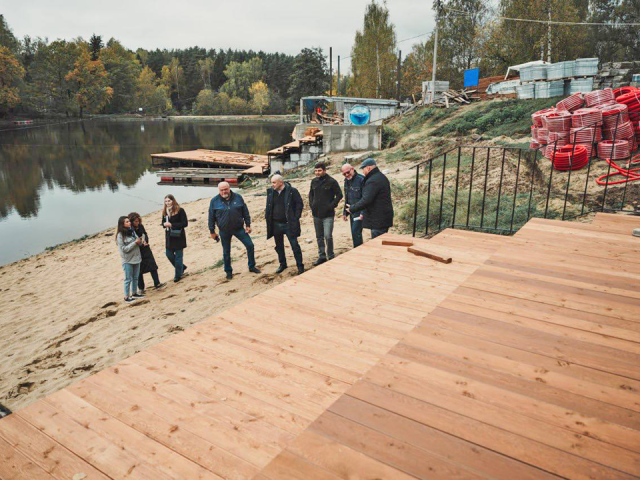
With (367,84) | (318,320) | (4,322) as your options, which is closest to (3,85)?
(367,84)

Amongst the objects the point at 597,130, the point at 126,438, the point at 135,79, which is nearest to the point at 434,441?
the point at 126,438

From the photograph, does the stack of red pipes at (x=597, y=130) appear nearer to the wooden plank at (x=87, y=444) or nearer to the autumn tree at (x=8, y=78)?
the wooden plank at (x=87, y=444)

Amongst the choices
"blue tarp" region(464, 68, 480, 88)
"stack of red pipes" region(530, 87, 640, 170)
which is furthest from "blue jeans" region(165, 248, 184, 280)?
"blue tarp" region(464, 68, 480, 88)

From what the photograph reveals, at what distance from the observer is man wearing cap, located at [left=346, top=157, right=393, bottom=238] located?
6.62 metres

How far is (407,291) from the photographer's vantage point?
14.4 ft

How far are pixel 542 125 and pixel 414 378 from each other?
12.9m

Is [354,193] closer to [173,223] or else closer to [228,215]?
[228,215]

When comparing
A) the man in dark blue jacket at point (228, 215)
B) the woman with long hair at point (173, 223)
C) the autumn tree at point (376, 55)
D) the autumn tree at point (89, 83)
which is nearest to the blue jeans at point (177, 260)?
the woman with long hair at point (173, 223)

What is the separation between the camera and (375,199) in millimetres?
6699

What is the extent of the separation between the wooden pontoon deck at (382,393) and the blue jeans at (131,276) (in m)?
4.66

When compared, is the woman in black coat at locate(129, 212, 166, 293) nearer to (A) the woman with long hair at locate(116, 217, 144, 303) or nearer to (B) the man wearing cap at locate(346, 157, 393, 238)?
(A) the woman with long hair at locate(116, 217, 144, 303)

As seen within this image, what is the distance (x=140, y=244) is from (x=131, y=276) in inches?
28.7

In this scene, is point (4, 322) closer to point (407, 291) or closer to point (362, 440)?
point (407, 291)

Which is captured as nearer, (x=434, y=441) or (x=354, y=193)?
(x=434, y=441)
